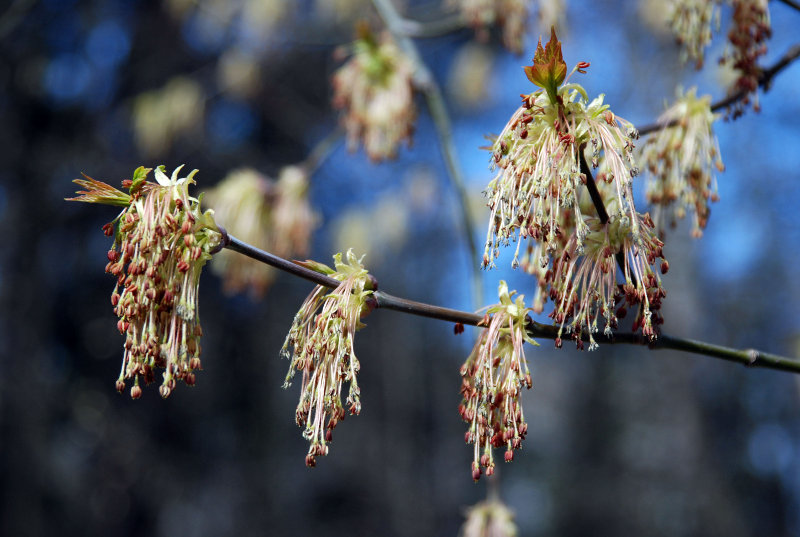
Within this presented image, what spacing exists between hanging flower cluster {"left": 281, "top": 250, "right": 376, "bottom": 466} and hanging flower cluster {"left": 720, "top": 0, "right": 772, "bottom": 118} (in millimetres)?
988

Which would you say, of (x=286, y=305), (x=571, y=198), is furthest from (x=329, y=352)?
(x=286, y=305)

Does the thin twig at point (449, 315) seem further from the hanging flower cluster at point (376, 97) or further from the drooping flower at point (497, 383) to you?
the hanging flower cluster at point (376, 97)

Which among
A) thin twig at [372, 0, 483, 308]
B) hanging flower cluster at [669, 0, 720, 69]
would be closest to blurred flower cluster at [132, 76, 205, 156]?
thin twig at [372, 0, 483, 308]

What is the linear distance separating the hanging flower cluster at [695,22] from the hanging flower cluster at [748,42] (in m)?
0.06

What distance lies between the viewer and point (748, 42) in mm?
1468

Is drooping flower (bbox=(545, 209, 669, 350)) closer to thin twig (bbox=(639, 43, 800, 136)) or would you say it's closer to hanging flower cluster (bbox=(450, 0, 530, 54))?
thin twig (bbox=(639, 43, 800, 136))

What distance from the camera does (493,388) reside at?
983mm

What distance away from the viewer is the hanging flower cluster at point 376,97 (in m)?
2.32

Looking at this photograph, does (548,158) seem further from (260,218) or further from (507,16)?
(260,218)

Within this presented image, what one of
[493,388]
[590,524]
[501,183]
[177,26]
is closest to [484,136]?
[501,183]

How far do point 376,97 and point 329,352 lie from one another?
60.7 inches

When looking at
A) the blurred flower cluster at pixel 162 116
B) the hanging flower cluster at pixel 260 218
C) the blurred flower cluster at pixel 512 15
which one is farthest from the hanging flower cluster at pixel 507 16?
the blurred flower cluster at pixel 162 116

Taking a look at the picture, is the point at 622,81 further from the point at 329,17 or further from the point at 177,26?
the point at 177,26

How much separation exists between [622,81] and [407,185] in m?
2.70
